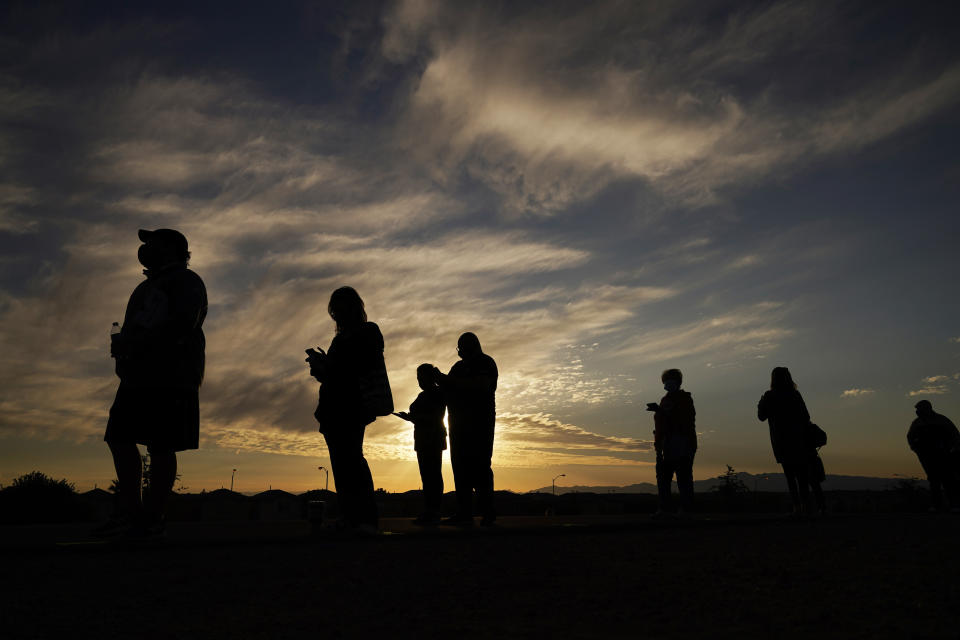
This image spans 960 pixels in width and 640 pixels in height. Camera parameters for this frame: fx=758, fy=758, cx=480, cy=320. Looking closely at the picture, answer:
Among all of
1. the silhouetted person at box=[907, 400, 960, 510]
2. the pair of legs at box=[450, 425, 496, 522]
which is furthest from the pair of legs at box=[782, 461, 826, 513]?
the pair of legs at box=[450, 425, 496, 522]

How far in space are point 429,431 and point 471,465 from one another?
687 mm

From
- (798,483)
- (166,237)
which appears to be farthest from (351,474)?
(798,483)

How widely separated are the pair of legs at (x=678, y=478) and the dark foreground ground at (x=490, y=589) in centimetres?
400

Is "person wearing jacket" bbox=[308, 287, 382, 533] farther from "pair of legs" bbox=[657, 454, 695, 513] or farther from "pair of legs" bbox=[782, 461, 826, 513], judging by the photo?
"pair of legs" bbox=[782, 461, 826, 513]

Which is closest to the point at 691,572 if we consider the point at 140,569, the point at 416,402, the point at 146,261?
the point at 140,569

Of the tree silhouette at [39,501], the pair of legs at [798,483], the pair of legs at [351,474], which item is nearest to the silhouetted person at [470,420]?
the pair of legs at [351,474]

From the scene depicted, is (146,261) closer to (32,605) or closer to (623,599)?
(32,605)

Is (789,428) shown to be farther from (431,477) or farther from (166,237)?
(166,237)

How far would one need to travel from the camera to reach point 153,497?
5.21 metres

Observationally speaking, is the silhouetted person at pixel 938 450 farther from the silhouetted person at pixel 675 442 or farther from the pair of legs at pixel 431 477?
the pair of legs at pixel 431 477

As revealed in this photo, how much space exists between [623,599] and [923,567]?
1.62m

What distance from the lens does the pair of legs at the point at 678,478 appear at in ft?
29.7

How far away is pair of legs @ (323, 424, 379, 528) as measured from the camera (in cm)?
584

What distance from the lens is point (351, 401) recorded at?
6.01m
